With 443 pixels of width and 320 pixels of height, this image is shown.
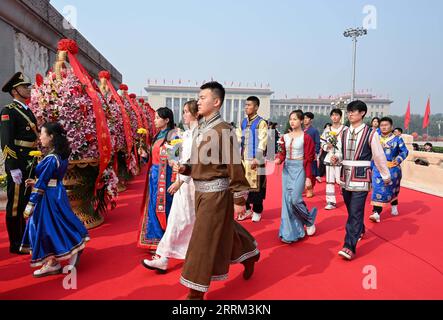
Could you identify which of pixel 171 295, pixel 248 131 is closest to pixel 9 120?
pixel 171 295

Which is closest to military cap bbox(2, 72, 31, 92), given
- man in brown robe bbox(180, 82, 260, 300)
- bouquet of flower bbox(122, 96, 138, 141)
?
man in brown robe bbox(180, 82, 260, 300)

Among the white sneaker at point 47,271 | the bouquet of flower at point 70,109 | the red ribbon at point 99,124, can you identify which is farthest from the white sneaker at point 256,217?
the white sneaker at point 47,271

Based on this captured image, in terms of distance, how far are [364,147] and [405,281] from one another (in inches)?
57.8

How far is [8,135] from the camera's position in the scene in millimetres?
3545

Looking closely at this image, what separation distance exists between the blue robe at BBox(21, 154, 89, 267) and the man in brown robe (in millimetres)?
1243

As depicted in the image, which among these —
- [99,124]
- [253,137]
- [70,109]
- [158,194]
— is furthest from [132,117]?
[158,194]

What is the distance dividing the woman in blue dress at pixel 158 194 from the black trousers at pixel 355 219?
6.70 feet

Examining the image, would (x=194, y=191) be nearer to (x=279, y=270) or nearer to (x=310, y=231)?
(x=279, y=270)

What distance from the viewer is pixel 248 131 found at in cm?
504

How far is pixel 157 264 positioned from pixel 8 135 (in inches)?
85.3

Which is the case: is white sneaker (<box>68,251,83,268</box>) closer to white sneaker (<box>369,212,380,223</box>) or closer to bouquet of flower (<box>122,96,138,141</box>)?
white sneaker (<box>369,212,380,223</box>)

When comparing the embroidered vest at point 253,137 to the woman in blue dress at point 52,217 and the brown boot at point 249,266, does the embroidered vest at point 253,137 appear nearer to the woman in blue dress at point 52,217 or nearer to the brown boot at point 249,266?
the brown boot at point 249,266

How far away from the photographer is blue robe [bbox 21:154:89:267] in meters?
2.91
